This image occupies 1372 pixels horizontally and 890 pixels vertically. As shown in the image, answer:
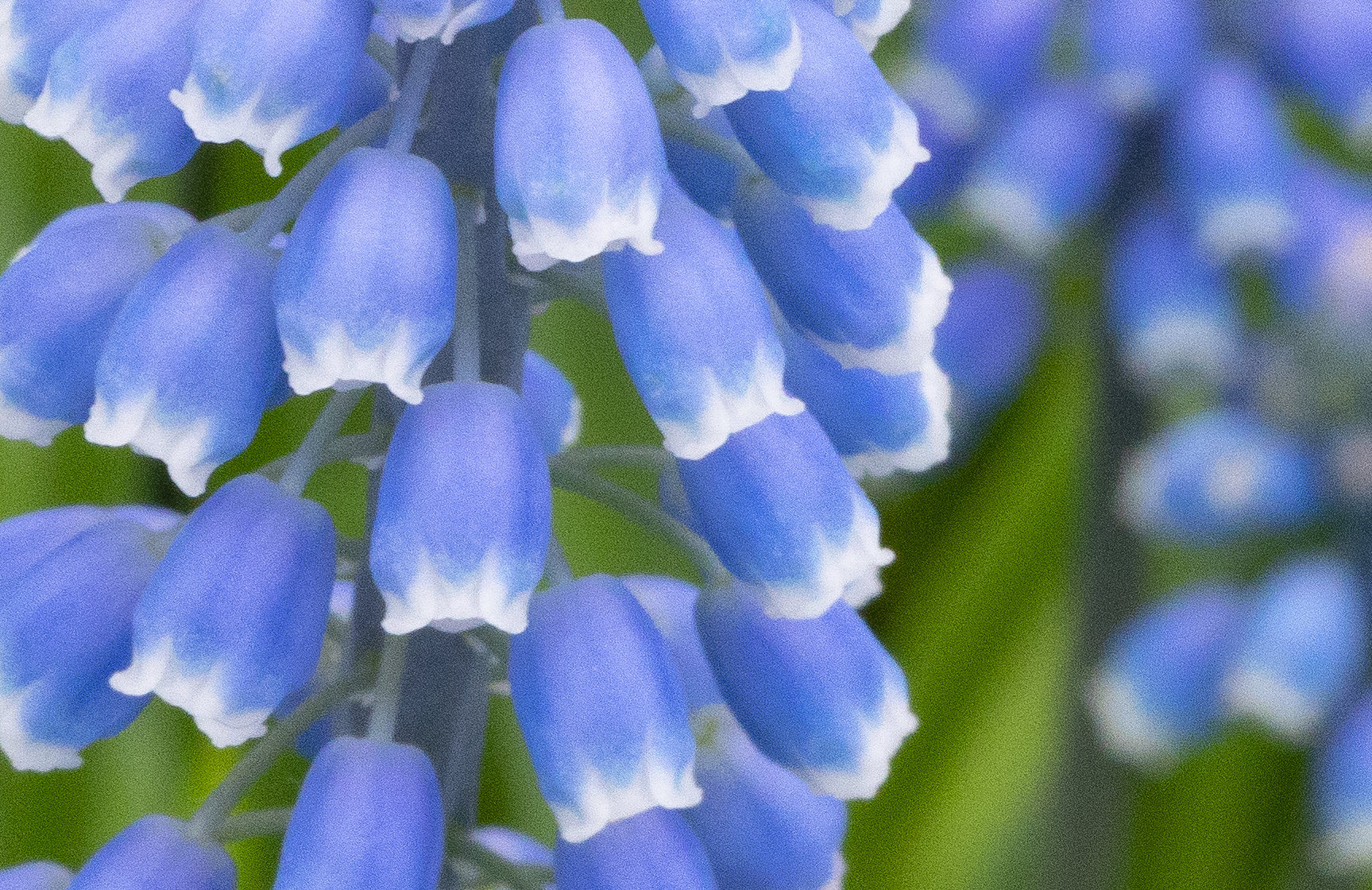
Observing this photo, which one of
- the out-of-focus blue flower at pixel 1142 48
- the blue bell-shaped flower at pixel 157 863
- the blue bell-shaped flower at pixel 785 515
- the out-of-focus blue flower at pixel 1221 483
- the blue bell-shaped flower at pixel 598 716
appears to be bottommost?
the out-of-focus blue flower at pixel 1221 483

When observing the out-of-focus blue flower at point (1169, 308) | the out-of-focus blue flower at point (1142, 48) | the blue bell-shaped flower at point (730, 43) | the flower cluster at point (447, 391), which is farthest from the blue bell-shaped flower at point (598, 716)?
the out-of-focus blue flower at point (1142, 48)

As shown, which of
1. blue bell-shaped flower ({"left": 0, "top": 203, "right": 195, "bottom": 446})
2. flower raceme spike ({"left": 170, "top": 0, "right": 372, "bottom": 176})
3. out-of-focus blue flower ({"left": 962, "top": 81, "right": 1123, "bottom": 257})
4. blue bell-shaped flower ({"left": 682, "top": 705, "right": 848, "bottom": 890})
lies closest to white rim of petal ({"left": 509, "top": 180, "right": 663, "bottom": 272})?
flower raceme spike ({"left": 170, "top": 0, "right": 372, "bottom": 176})

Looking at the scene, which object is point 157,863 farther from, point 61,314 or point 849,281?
point 849,281

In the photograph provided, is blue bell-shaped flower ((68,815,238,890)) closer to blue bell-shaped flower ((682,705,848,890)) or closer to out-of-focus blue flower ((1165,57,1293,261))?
blue bell-shaped flower ((682,705,848,890))

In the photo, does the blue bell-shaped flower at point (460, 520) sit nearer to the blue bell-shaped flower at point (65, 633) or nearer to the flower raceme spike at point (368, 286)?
the flower raceme spike at point (368, 286)

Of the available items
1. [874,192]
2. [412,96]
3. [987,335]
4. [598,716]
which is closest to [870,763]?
[598,716]

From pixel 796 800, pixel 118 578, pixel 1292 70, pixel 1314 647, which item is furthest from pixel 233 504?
pixel 1292 70
